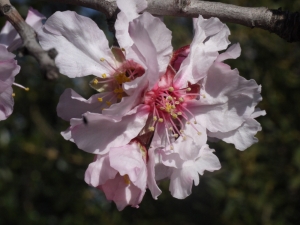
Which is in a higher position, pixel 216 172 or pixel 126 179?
pixel 126 179

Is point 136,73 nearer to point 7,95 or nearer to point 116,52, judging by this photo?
point 116,52

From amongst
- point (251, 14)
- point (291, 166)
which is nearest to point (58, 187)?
point (291, 166)

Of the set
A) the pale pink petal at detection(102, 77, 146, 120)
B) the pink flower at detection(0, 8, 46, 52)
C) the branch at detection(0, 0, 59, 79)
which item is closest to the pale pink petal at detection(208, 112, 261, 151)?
the pale pink petal at detection(102, 77, 146, 120)

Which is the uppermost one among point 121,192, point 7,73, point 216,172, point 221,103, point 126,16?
point 126,16

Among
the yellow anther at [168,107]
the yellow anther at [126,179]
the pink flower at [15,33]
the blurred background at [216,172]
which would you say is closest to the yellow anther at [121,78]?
the yellow anther at [168,107]

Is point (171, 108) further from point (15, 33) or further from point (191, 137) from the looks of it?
point (15, 33)

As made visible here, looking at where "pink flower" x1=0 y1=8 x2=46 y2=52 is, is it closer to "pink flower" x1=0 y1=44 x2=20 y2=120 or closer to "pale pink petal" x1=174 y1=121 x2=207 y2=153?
"pink flower" x1=0 y1=44 x2=20 y2=120

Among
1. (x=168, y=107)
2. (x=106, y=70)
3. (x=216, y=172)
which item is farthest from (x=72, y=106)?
(x=216, y=172)
